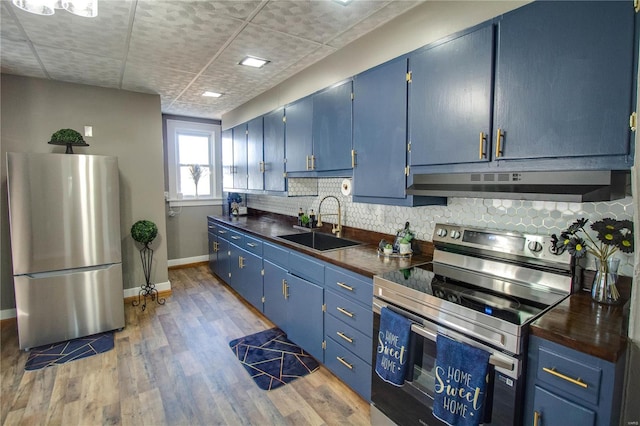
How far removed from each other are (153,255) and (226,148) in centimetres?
185

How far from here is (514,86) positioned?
1540 millimetres

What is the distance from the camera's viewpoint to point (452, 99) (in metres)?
1.80

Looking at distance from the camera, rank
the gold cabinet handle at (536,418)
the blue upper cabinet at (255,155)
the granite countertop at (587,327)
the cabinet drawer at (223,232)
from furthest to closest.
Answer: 1. the cabinet drawer at (223,232)
2. the blue upper cabinet at (255,155)
3. the gold cabinet handle at (536,418)
4. the granite countertop at (587,327)

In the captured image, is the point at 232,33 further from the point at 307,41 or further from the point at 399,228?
the point at 399,228

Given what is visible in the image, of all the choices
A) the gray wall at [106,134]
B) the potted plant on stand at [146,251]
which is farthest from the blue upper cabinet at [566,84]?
the gray wall at [106,134]

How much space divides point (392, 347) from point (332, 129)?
1.74 metres

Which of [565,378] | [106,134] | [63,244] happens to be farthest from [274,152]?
[565,378]

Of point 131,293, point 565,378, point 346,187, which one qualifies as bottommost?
point 131,293

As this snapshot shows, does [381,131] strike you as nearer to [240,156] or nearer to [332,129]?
[332,129]

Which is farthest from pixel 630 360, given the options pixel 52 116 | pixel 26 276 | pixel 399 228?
pixel 52 116

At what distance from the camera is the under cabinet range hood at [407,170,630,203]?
1.33m

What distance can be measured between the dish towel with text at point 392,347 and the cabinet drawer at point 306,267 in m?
0.70

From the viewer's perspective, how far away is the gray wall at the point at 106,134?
327cm

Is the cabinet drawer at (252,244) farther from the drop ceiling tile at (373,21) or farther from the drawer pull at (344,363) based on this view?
the drop ceiling tile at (373,21)
